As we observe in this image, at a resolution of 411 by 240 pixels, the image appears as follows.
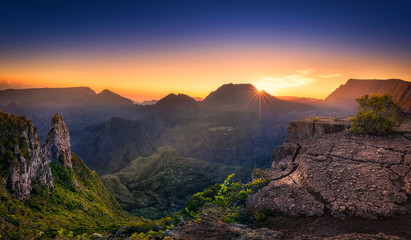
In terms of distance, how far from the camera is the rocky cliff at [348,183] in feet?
13.8

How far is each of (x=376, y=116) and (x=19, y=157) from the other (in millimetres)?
25049

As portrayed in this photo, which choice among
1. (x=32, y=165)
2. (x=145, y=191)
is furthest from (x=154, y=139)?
(x=32, y=165)

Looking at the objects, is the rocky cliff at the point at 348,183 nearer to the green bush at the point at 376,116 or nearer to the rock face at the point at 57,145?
the green bush at the point at 376,116

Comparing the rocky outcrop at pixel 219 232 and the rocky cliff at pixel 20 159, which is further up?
the rocky outcrop at pixel 219 232

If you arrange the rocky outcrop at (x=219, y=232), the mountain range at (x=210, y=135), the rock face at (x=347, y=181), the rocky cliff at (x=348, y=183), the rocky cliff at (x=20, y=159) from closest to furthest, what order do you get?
the rocky outcrop at (x=219, y=232) < the rocky cliff at (x=348, y=183) < the rock face at (x=347, y=181) < the rocky cliff at (x=20, y=159) < the mountain range at (x=210, y=135)

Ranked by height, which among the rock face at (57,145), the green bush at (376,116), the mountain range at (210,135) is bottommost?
the mountain range at (210,135)

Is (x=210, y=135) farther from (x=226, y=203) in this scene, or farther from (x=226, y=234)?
(x=226, y=234)

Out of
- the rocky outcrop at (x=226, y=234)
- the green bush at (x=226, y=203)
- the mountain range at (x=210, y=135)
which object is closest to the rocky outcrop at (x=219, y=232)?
the rocky outcrop at (x=226, y=234)

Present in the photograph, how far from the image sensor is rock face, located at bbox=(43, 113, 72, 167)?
28.9 metres

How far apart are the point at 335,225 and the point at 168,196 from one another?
8501 centimetres

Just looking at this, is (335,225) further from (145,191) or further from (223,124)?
(223,124)

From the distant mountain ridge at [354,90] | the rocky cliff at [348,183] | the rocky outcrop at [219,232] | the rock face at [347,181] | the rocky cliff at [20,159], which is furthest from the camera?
the distant mountain ridge at [354,90]

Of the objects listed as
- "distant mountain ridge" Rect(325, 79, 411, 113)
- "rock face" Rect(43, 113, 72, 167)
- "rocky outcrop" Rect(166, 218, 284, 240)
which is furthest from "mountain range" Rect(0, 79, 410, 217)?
"rocky outcrop" Rect(166, 218, 284, 240)

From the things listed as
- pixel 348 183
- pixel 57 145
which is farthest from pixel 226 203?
pixel 57 145
